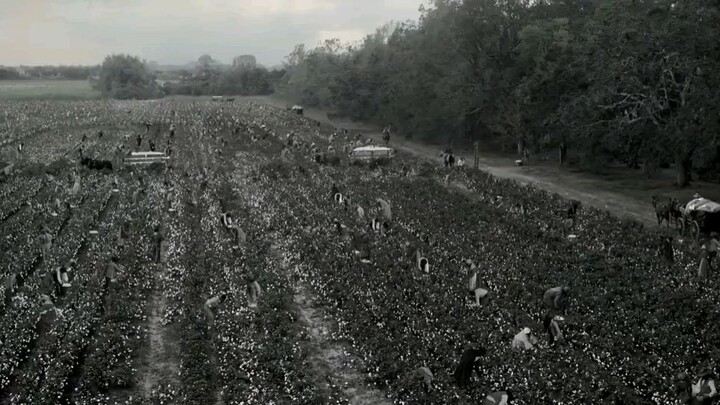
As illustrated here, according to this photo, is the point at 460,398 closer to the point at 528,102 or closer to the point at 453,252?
the point at 453,252

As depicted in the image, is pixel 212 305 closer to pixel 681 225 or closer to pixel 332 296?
pixel 332 296

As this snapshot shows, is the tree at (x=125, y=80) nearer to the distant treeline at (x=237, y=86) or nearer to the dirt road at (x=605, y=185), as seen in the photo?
the distant treeline at (x=237, y=86)

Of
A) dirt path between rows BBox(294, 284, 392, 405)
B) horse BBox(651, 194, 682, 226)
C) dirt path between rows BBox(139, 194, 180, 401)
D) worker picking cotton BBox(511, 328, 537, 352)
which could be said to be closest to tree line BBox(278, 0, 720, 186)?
horse BBox(651, 194, 682, 226)

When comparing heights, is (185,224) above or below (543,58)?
below

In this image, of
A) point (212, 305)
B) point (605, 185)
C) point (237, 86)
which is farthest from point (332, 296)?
point (237, 86)

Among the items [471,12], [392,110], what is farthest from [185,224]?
[392,110]
